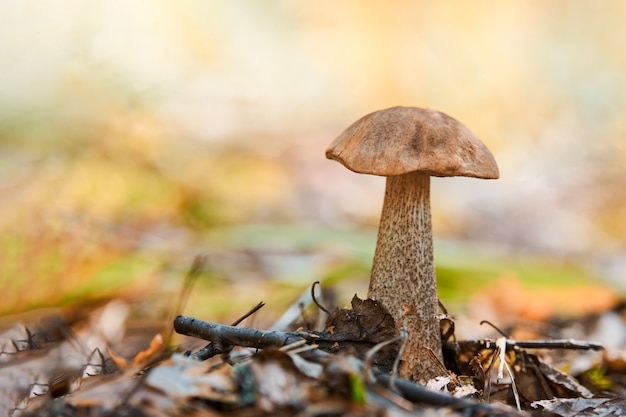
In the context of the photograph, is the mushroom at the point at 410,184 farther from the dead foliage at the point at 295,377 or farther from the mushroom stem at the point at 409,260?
the dead foliage at the point at 295,377

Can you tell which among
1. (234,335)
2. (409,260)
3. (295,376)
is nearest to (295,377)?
(295,376)

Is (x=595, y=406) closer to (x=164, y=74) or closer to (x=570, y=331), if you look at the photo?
(x=570, y=331)

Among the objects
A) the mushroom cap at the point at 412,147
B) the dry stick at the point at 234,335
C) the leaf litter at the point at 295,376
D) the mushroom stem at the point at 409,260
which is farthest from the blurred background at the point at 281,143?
the mushroom cap at the point at 412,147

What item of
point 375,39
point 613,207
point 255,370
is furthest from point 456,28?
point 255,370

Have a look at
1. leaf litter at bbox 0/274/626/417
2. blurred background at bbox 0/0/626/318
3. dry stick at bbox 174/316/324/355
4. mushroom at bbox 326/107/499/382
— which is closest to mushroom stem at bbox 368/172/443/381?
mushroom at bbox 326/107/499/382

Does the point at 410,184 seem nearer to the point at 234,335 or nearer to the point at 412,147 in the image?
the point at 412,147

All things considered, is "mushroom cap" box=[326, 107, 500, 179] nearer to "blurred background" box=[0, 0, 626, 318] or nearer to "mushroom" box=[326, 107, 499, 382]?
"mushroom" box=[326, 107, 499, 382]
